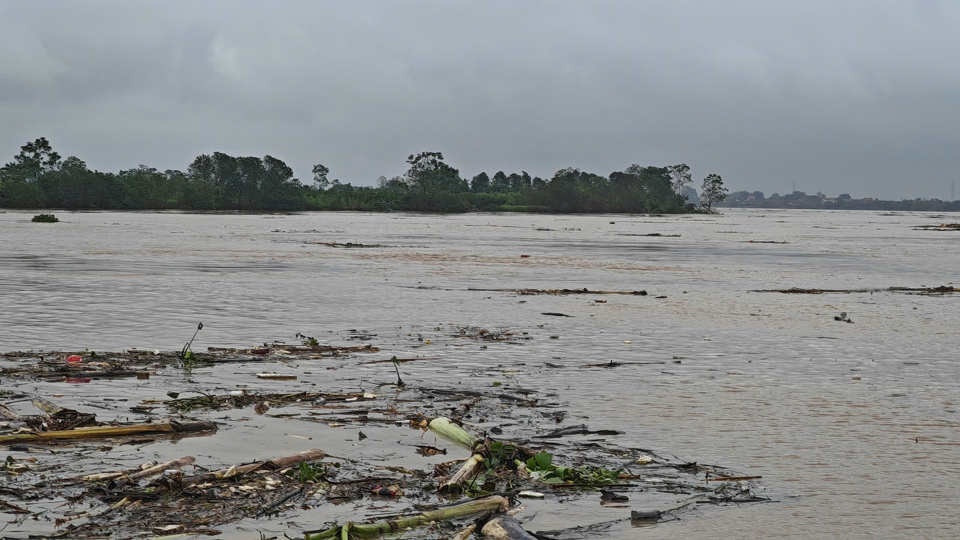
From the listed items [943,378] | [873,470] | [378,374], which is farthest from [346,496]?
[943,378]

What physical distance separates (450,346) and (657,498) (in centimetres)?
888

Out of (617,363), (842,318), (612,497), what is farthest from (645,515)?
(842,318)

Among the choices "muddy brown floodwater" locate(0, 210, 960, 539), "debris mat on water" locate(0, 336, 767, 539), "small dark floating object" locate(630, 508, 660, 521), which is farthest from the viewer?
"muddy brown floodwater" locate(0, 210, 960, 539)

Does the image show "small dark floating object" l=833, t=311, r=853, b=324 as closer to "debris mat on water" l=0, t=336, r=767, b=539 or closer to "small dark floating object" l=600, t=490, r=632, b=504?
"debris mat on water" l=0, t=336, r=767, b=539

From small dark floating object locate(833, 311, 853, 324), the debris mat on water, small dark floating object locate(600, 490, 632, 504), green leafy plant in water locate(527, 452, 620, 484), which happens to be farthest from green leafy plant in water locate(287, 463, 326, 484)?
small dark floating object locate(833, 311, 853, 324)

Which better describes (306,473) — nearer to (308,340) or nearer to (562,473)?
(562,473)

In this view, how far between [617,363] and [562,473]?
6903 millimetres

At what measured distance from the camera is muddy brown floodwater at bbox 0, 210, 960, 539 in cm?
845

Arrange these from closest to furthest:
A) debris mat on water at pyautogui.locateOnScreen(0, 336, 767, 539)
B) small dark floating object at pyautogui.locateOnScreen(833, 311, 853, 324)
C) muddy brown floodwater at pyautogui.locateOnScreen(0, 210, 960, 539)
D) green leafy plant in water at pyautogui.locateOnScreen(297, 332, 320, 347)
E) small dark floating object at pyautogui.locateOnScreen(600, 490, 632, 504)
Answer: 1. debris mat on water at pyautogui.locateOnScreen(0, 336, 767, 539)
2. small dark floating object at pyautogui.locateOnScreen(600, 490, 632, 504)
3. muddy brown floodwater at pyautogui.locateOnScreen(0, 210, 960, 539)
4. green leafy plant in water at pyautogui.locateOnScreen(297, 332, 320, 347)
5. small dark floating object at pyautogui.locateOnScreen(833, 311, 853, 324)

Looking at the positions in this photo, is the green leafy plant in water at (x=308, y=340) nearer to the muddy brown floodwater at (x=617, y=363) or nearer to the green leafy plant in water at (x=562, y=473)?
the muddy brown floodwater at (x=617, y=363)

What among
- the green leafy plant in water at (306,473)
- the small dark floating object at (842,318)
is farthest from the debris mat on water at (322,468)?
the small dark floating object at (842,318)

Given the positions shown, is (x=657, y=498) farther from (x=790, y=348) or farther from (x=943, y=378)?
(x=790, y=348)

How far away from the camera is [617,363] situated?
601 inches

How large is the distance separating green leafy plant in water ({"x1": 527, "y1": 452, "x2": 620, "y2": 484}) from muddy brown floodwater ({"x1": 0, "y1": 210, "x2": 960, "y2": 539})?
399 millimetres
